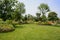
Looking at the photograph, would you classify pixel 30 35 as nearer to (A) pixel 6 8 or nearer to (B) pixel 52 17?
(A) pixel 6 8

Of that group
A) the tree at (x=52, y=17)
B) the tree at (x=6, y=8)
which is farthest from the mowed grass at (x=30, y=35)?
the tree at (x=52, y=17)

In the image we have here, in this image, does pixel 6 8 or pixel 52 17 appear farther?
pixel 52 17

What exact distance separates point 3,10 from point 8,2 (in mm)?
2623

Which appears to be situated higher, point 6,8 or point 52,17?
point 6,8

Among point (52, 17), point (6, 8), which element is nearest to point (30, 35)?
point (6, 8)

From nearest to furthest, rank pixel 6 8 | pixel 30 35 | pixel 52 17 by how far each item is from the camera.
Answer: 1. pixel 30 35
2. pixel 6 8
3. pixel 52 17

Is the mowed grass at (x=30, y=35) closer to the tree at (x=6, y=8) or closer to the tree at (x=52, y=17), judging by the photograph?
the tree at (x=6, y=8)

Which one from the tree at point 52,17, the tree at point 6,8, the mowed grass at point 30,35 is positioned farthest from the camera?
the tree at point 52,17

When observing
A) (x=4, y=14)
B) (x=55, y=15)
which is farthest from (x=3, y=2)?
(x=55, y=15)

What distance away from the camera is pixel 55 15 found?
85.1 m

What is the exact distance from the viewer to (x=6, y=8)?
37.2 meters

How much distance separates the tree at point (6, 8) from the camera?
3562 cm

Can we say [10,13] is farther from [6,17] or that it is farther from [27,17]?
[27,17]

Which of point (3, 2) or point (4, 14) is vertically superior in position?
point (3, 2)
